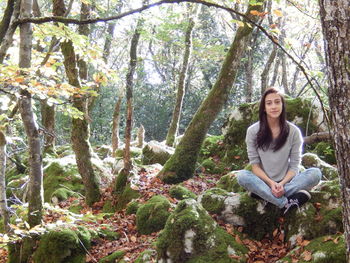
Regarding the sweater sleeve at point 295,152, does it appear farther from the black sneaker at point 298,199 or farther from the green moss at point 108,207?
the green moss at point 108,207

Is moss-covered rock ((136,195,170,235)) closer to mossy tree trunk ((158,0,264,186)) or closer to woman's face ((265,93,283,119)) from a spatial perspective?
mossy tree trunk ((158,0,264,186))

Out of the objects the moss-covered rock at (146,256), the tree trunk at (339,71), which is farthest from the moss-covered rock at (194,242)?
the tree trunk at (339,71)

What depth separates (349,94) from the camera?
77.8 inches

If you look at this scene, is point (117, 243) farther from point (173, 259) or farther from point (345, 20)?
point (345, 20)

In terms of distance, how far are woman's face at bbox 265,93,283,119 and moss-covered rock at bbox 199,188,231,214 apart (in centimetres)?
137

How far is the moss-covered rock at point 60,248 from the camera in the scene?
505 cm

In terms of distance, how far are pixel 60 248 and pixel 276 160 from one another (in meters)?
3.44

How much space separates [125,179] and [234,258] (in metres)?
3.78

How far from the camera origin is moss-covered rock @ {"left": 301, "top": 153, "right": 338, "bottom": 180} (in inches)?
219

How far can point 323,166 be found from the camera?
5855 mm

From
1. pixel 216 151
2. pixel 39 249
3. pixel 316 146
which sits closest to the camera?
pixel 39 249

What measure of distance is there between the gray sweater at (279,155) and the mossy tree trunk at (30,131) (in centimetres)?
280

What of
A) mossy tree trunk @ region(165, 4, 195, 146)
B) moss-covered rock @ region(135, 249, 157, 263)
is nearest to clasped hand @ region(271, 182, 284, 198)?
moss-covered rock @ region(135, 249, 157, 263)

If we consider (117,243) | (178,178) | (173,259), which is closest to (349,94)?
(173,259)
